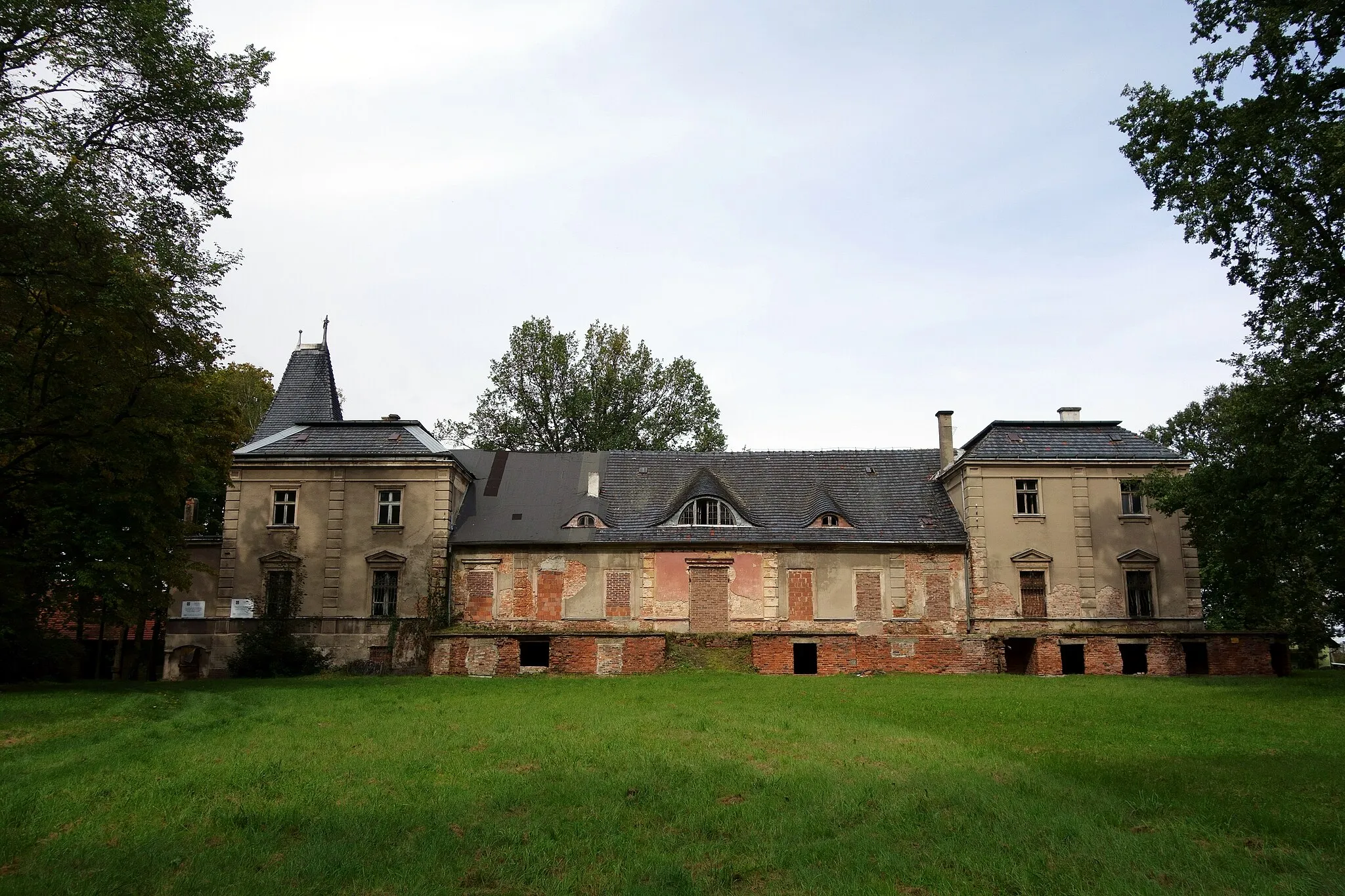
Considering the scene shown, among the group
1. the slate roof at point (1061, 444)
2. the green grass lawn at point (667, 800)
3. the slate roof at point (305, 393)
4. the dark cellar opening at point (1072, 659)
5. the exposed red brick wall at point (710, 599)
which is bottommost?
the green grass lawn at point (667, 800)

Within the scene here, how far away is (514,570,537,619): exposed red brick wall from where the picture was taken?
31.2m

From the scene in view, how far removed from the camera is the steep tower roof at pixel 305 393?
1366 inches

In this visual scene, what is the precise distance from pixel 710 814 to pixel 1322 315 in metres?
17.4

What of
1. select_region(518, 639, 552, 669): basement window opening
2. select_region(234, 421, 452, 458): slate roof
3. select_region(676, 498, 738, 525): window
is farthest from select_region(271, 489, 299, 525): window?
select_region(676, 498, 738, 525): window

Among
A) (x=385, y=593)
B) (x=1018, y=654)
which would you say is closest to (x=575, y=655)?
(x=385, y=593)

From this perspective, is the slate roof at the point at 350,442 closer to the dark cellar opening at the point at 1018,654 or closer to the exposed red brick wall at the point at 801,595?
the exposed red brick wall at the point at 801,595

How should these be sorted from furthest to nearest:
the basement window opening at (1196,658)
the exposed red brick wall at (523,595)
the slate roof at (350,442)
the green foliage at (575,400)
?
1. the green foliage at (575,400)
2. the slate roof at (350,442)
3. the exposed red brick wall at (523,595)
4. the basement window opening at (1196,658)

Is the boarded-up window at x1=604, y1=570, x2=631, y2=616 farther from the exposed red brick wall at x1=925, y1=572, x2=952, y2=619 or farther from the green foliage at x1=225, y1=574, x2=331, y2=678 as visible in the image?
the exposed red brick wall at x1=925, y1=572, x2=952, y2=619

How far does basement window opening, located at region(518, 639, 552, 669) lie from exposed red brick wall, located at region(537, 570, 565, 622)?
1044 mm

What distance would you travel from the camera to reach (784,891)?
295 inches

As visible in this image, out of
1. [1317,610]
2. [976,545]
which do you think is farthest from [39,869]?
[1317,610]

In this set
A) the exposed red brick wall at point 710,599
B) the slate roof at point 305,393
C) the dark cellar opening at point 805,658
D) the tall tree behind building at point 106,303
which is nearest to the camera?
the tall tree behind building at point 106,303

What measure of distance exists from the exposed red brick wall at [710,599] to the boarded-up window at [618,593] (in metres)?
2.07

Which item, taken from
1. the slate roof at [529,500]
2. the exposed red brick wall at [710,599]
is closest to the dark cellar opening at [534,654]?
the slate roof at [529,500]
